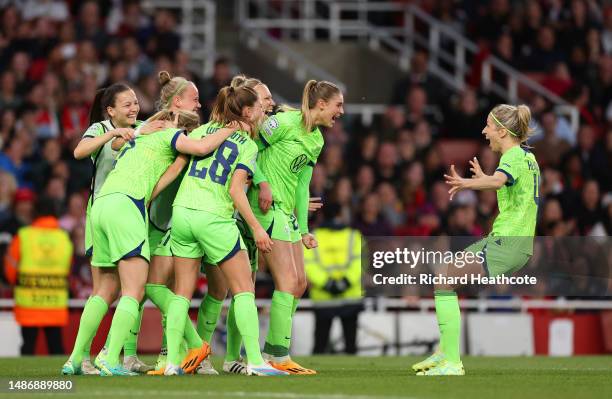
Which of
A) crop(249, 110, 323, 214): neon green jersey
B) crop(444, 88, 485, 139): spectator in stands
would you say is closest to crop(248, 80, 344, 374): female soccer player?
crop(249, 110, 323, 214): neon green jersey

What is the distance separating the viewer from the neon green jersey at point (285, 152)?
36.8 feet

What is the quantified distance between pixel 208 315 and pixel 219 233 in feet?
3.70

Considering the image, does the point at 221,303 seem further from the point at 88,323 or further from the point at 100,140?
the point at 100,140

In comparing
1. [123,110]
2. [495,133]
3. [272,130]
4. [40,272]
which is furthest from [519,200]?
[40,272]

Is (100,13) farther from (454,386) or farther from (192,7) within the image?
(454,386)

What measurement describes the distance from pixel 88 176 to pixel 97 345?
2884 millimetres

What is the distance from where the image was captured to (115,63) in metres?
19.0

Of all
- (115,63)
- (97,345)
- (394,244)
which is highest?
(115,63)

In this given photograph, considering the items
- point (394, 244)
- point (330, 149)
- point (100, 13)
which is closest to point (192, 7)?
point (100, 13)

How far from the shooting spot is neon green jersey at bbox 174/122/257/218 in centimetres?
1040

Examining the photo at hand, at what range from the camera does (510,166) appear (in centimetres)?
1080

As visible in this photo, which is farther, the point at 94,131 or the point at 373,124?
the point at 373,124

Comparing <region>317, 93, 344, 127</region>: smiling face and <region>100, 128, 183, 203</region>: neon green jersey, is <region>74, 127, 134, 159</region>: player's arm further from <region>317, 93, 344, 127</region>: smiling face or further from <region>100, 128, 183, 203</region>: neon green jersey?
<region>317, 93, 344, 127</region>: smiling face

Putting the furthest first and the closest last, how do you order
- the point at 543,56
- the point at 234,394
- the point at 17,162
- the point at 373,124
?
the point at 543,56 → the point at 373,124 → the point at 17,162 → the point at 234,394
